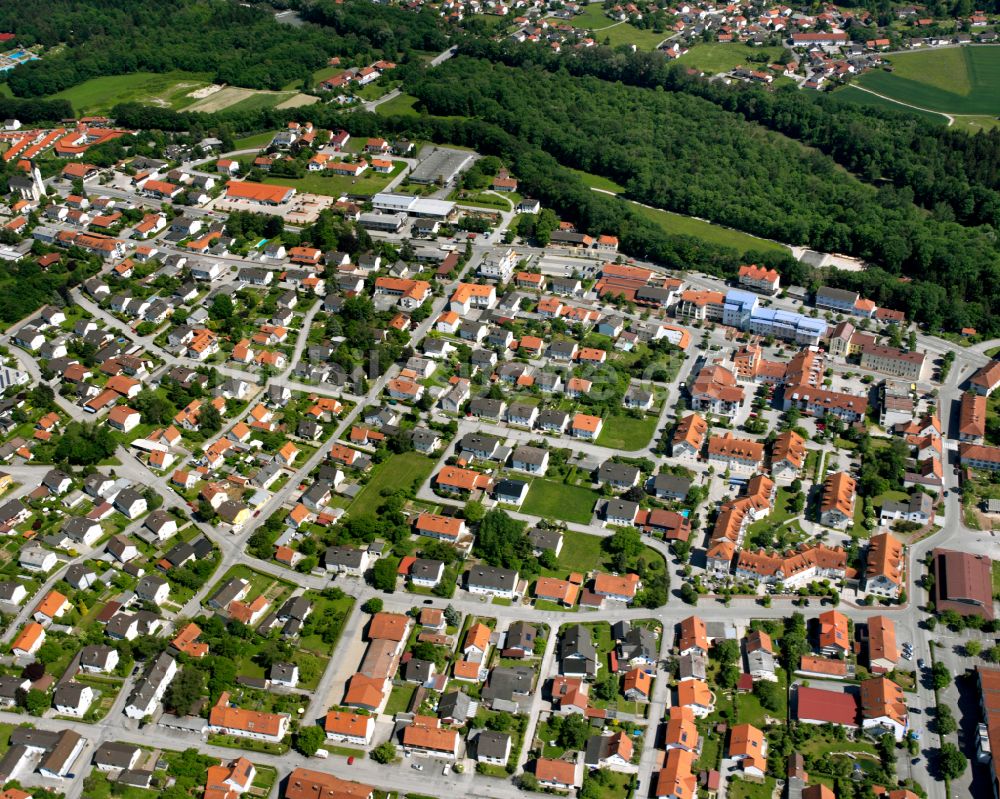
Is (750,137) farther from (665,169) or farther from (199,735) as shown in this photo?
(199,735)

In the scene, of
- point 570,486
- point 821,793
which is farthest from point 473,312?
point 821,793

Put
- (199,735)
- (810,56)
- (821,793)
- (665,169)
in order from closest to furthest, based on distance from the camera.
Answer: (821,793)
(199,735)
(665,169)
(810,56)

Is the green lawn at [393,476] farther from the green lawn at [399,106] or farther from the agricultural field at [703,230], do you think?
the green lawn at [399,106]

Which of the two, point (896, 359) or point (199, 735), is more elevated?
point (896, 359)

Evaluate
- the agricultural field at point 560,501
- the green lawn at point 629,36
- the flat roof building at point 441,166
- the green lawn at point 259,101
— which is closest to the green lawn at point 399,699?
the agricultural field at point 560,501

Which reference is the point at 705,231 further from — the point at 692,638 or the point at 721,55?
the point at 721,55
